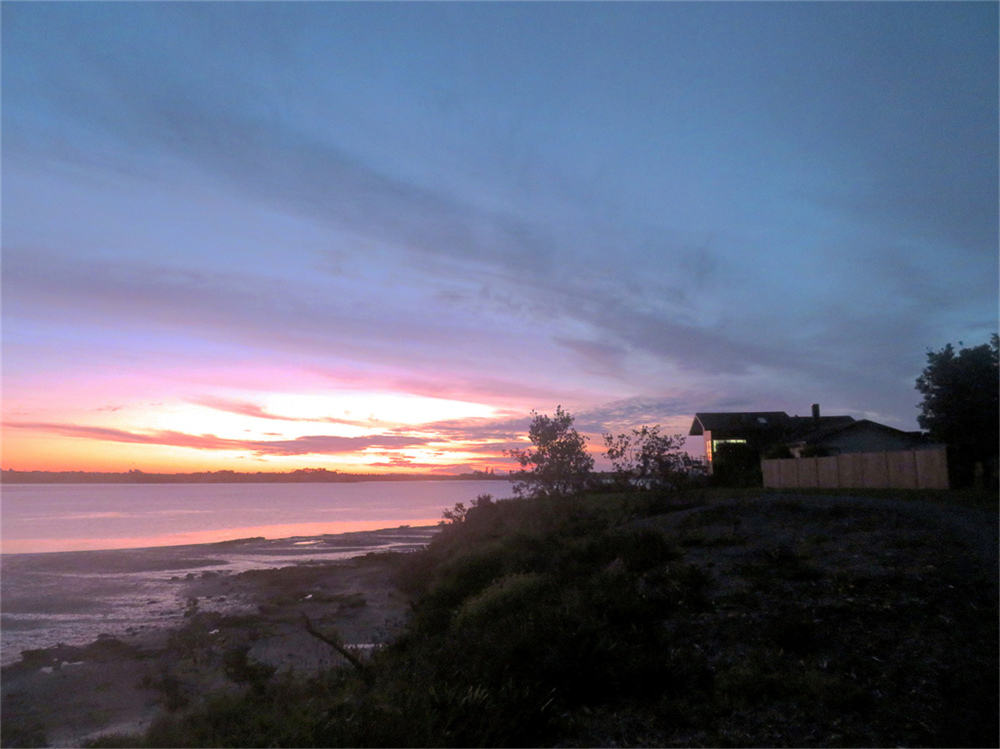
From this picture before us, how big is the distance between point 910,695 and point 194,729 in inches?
364

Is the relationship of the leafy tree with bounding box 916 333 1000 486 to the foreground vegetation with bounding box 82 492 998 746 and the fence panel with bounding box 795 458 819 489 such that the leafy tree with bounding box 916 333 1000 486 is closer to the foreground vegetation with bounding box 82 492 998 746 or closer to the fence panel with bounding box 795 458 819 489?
the fence panel with bounding box 795 458 819 489

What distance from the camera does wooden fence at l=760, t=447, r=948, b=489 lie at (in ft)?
88.9

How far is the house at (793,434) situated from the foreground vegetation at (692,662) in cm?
2977

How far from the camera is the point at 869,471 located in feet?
97.0

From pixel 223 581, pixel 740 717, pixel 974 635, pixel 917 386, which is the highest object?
pixel 917 386

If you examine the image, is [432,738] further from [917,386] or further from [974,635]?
[917,386]

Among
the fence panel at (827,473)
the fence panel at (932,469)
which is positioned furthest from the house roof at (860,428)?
the fence panel at (932,469)

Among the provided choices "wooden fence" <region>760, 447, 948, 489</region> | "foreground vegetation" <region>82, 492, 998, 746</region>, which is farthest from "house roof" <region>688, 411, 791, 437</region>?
"foreground vegetation" <region>82, 492, 998, 746</region>

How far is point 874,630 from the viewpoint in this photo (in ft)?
30.9

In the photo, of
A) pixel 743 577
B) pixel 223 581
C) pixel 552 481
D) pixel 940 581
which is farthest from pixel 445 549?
pixel 940 581

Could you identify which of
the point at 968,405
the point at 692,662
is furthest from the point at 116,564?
the point at 968,405

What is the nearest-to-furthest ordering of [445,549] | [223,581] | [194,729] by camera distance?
[194,729]
[223,581]
[445,549]

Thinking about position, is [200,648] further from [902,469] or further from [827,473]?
[827,473]

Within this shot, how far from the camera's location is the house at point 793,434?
42062 millimetres
